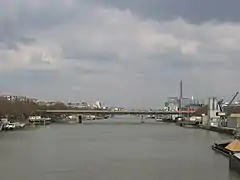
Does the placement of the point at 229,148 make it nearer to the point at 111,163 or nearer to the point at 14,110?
the point at 111,163

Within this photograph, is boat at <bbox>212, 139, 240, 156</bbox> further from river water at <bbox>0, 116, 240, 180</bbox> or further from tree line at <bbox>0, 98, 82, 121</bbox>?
tree line at <bbox>0, 98, 82, 121</bbox>

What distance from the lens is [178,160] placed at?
1005 inches

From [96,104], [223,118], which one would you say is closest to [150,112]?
[223,118]

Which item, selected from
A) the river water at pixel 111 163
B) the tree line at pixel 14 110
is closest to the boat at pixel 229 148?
the river water at pixel 111 163

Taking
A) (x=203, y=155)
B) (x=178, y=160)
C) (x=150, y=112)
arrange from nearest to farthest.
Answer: (x=178, y=160) → (x=203, y=155) → (x=150, y=112)

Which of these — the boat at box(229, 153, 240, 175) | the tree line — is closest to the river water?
the boat at box(229, 153, 240, 175)

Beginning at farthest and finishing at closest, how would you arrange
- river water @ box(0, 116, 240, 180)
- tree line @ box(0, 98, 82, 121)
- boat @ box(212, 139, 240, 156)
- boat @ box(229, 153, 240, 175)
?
tree line @ box(0, 98, 82, 121) < boat @ box(212, 139, 240, 156) < boat @ box(229, 153, 240, 175) < river water @ box(0, 116, 240, 180)

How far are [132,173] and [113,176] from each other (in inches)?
40.2

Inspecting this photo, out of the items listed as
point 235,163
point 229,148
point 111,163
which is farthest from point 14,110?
point 235,163

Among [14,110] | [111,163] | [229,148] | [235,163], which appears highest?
[14,110]

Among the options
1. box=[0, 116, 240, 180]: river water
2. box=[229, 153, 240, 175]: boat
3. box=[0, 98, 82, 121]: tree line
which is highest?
box=[0, 98, 82, 121]: tree line

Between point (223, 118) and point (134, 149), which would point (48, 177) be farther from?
point (223, 118)

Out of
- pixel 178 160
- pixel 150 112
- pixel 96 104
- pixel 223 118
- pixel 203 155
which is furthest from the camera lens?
pixel 96 104

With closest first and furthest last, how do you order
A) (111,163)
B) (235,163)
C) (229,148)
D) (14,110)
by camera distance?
(235,163), (111,163), (229,148), (14,110)
